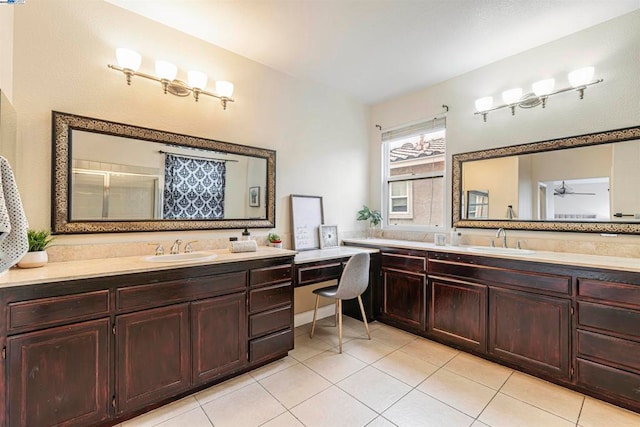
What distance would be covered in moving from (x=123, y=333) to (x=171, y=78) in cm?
193

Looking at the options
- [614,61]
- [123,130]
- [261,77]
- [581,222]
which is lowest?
[581,222]

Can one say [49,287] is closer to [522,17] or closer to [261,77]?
[261,77]

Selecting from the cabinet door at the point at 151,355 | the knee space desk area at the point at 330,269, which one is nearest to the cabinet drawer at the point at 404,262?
the knee space desk area at the point at 330,269

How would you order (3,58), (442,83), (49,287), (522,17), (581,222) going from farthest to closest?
1. (442,83)
2. (581,222)
3. (522,17)
4. (3,58)
5. (49,287)

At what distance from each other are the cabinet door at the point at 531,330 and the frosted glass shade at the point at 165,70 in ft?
10.7

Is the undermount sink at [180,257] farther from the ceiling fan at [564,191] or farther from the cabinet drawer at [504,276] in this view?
the ceiling fan at [564,191]

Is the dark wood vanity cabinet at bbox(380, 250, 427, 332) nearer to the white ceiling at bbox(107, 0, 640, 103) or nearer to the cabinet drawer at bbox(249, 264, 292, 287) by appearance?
the cabinet drawer at bbox(249, 264, 292, 287)

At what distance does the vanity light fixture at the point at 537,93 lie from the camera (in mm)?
2326

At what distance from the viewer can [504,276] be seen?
236cm

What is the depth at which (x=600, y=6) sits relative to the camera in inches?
83.0

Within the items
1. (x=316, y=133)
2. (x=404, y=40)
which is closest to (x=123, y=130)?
(x=316, y=133)

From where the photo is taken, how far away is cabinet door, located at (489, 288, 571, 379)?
6.82 feet

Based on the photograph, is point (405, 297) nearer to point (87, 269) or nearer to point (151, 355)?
point (151, 355)

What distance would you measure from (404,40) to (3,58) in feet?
9.48
